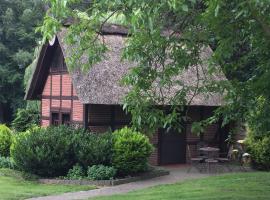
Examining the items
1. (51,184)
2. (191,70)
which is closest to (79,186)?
(51,184)

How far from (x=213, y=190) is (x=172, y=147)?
293 inches

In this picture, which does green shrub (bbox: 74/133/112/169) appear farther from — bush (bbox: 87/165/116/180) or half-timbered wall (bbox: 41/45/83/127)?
half-timbered wall (bbox: 41/45/83/127)

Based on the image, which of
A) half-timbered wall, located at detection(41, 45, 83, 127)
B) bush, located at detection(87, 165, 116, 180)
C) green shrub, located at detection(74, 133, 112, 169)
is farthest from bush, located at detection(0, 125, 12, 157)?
bush, located at detection(87, 165, 116, 180)

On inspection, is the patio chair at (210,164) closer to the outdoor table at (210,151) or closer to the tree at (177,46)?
the outdoor table at (210,151)

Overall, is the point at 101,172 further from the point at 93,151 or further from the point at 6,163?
the point at 6,163

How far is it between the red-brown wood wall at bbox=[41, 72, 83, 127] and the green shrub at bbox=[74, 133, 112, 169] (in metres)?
2.47

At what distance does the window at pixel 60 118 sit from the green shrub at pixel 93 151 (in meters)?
3.69

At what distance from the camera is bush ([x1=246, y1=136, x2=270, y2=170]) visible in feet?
61.2

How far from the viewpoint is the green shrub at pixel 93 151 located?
16453mm

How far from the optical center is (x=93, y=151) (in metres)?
16.5

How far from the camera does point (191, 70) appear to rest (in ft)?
71.8

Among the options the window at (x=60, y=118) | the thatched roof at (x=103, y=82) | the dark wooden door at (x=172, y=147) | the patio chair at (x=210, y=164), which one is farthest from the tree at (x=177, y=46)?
the window at (x=60, y=118)

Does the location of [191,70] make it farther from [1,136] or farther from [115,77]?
[1,136]

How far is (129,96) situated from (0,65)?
1447 inches
